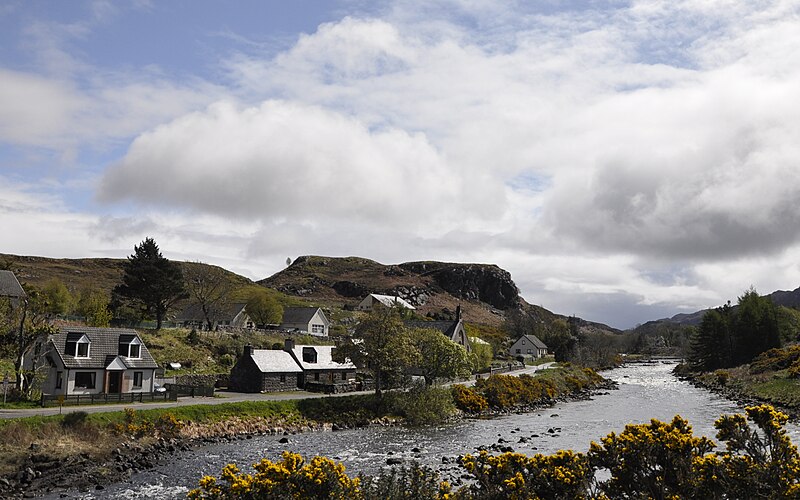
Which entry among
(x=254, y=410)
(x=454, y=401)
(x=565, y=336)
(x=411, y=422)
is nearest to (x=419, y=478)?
(x=254, y=410)

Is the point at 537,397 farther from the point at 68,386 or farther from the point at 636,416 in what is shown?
the point at 68,386

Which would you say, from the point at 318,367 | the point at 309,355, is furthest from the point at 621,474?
the point at 309,355

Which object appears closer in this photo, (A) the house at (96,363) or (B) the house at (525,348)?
(A) the house at (96,363)

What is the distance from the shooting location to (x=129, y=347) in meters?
54.2

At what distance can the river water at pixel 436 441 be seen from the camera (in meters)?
33.1

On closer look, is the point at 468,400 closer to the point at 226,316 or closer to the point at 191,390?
the point at 191,390

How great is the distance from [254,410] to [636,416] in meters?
34.3

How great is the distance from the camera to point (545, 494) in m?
15.5

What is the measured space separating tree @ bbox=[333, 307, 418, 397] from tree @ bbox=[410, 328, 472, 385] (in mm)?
5042

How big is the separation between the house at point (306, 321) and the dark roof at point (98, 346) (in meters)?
59.5

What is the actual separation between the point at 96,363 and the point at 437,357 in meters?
32.2

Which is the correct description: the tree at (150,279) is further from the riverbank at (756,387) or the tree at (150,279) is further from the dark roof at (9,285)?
the riverbank at (756,387)

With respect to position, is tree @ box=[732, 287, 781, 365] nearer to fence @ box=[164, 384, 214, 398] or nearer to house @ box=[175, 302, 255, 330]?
house @ box=[175, 302, 255, 330]

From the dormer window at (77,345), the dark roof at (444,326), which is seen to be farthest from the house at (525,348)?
the dormer window at (77,345)
